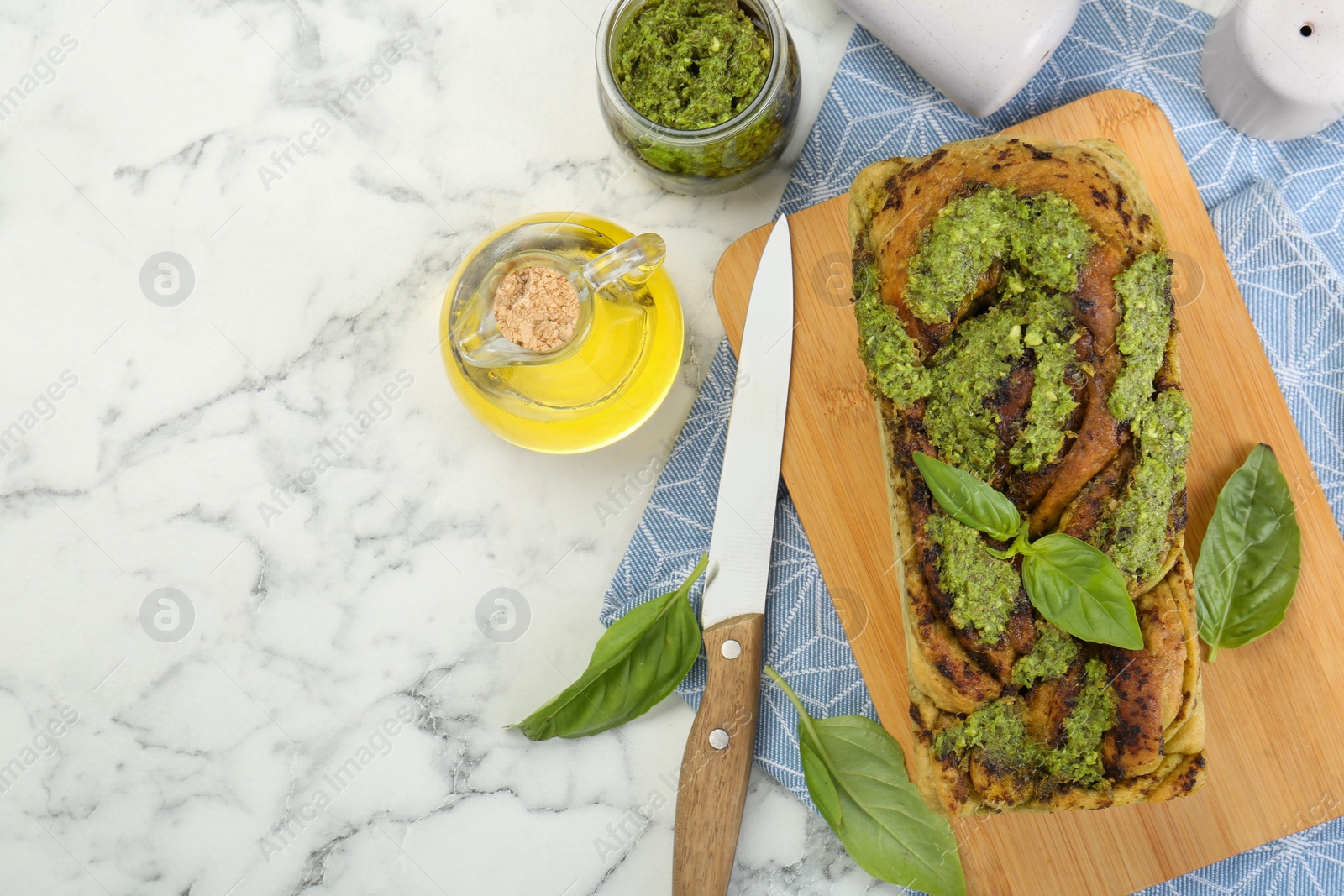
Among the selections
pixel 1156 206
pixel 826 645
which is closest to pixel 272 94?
pixel 826 645

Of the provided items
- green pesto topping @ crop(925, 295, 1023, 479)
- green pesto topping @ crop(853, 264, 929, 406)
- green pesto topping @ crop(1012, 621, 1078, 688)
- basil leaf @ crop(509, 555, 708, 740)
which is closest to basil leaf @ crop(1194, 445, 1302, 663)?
green pesto topping @ crop(1012, 621, 1078, 688)

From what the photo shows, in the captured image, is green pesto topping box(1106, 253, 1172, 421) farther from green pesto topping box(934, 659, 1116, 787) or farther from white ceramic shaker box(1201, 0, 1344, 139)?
white ceramic shaker box(1201, 0, 1344, 139)

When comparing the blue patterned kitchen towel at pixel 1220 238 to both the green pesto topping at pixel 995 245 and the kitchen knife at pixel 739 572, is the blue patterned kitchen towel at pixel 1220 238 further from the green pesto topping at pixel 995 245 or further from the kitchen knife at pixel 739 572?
the green pesto topping at pixel 995 245

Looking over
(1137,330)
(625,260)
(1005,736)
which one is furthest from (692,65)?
(1005,736)

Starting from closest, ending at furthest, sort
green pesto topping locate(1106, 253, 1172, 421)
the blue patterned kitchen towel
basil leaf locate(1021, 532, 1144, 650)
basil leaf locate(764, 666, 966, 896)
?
basil leaf locate(1021, 532, 1144, 650)
green pesto topping locate(1106, 253, 1172, 421)
basil leaf locate(764, 666, 966, 896)
the blue patterned kitchen towel

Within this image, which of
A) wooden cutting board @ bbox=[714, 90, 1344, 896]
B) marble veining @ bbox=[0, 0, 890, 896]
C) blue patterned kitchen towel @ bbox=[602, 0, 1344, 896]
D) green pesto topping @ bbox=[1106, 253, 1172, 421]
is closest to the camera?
green pesto topping @ bbox=[1106, 253, 1172, 421]

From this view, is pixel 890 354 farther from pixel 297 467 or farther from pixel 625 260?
pixel 297 467

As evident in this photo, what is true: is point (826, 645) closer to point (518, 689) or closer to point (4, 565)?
point (518, 689)
